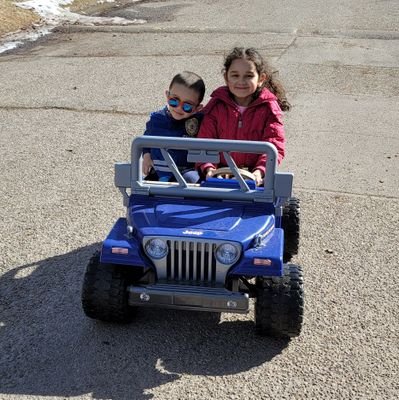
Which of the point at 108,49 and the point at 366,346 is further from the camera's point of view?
the point at 108,49

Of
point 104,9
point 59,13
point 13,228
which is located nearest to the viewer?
point 13,228

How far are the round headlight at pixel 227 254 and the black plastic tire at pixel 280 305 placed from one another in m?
0.23

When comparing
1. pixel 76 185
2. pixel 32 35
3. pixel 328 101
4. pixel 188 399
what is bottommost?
pixel 188 399

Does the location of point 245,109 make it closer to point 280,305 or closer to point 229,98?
point 229,98

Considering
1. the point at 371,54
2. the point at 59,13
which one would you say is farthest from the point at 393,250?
the point at 59,13

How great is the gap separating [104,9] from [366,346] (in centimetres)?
1509

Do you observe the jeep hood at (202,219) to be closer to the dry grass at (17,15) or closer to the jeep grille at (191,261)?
the jeep grille at (191,261)

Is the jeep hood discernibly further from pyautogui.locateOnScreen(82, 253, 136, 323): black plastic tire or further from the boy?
the boy

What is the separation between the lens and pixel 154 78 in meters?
10.2

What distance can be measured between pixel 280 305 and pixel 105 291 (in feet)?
3.10

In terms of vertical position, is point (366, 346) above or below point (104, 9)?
below

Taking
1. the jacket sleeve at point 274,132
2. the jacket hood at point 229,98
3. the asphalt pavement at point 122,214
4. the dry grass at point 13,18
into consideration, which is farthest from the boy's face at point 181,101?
the dry grass at point 13,18

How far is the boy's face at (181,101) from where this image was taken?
14.5 feet

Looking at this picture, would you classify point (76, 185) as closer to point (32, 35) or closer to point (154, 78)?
point (154, 78)
